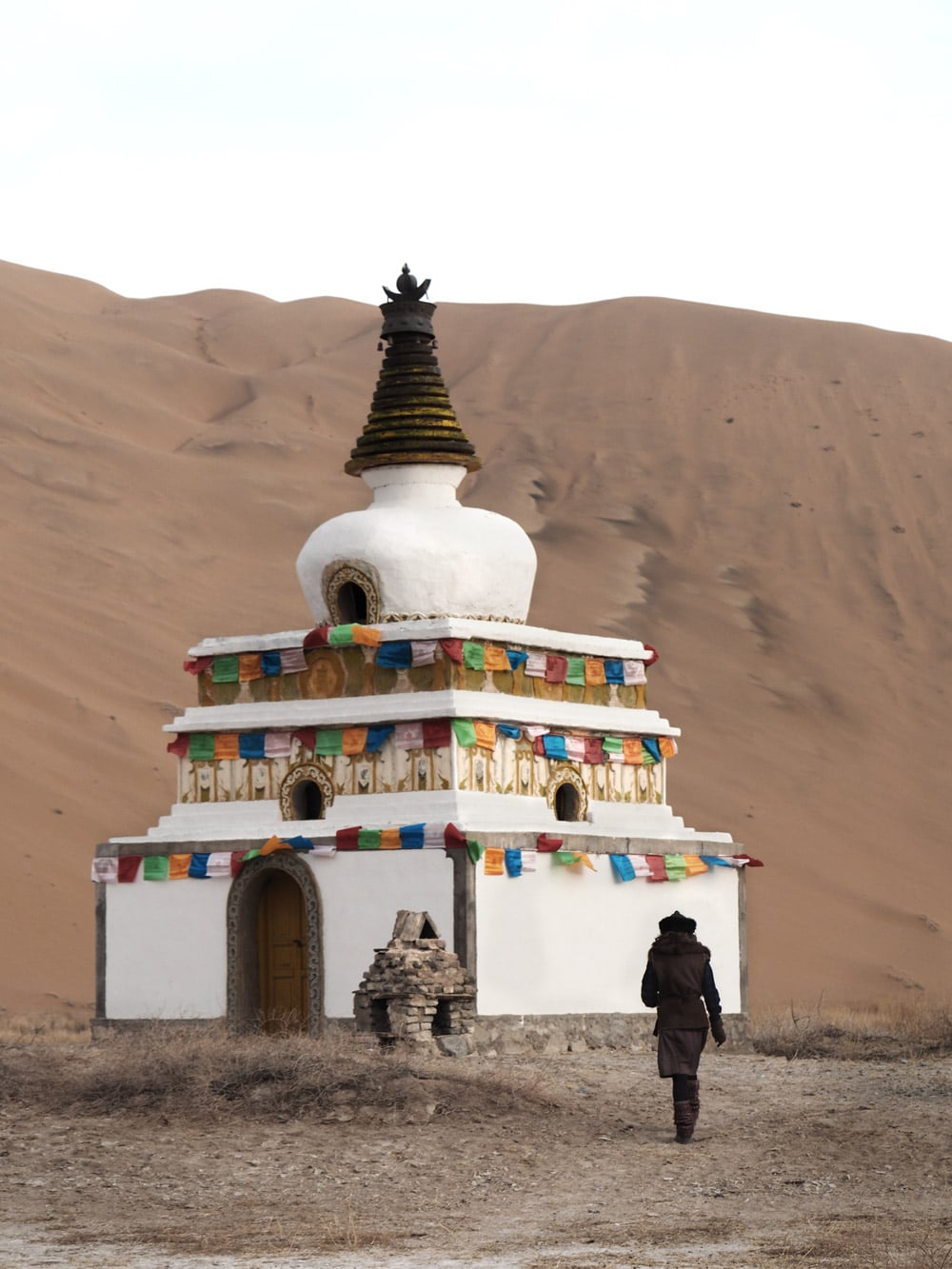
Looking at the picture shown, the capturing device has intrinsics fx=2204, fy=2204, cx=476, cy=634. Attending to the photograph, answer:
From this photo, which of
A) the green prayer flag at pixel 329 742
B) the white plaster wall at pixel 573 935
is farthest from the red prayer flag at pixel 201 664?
the white plaster wall at pixel 573 935

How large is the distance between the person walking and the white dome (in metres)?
8.78

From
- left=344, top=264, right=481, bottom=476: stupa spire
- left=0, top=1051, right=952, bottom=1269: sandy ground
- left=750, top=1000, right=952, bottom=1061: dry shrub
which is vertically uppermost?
left=344, top=264, right=481, bottom=476: stupa spire

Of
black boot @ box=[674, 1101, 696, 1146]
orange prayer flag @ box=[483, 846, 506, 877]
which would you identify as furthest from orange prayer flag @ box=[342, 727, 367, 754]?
black boot @ box=[674, 1101, 696, 1146]

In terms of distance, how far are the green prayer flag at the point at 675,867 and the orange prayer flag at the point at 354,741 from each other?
146 inches

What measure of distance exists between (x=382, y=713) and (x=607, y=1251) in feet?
40.2

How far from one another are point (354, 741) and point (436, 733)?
1017 millimetres

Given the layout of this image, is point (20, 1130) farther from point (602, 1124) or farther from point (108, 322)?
point (108, 322)

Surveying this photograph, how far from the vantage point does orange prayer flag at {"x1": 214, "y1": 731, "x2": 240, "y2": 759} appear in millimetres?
24422

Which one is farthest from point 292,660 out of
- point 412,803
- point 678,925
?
point 678,925

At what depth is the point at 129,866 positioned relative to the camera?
949 inches

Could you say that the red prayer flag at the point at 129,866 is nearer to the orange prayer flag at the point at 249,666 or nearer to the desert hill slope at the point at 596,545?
the orange prayer flag at the point at 249,666

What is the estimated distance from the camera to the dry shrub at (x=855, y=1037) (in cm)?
2202

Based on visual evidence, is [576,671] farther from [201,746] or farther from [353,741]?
[201,746]

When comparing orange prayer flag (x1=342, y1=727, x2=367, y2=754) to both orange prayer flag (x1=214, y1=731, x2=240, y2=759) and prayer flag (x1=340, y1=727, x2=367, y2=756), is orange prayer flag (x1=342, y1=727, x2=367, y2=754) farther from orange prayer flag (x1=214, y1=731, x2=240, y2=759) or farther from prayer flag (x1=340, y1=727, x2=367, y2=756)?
orange prayer flag (x1=214, y1=731, x2=240, y2=759)
